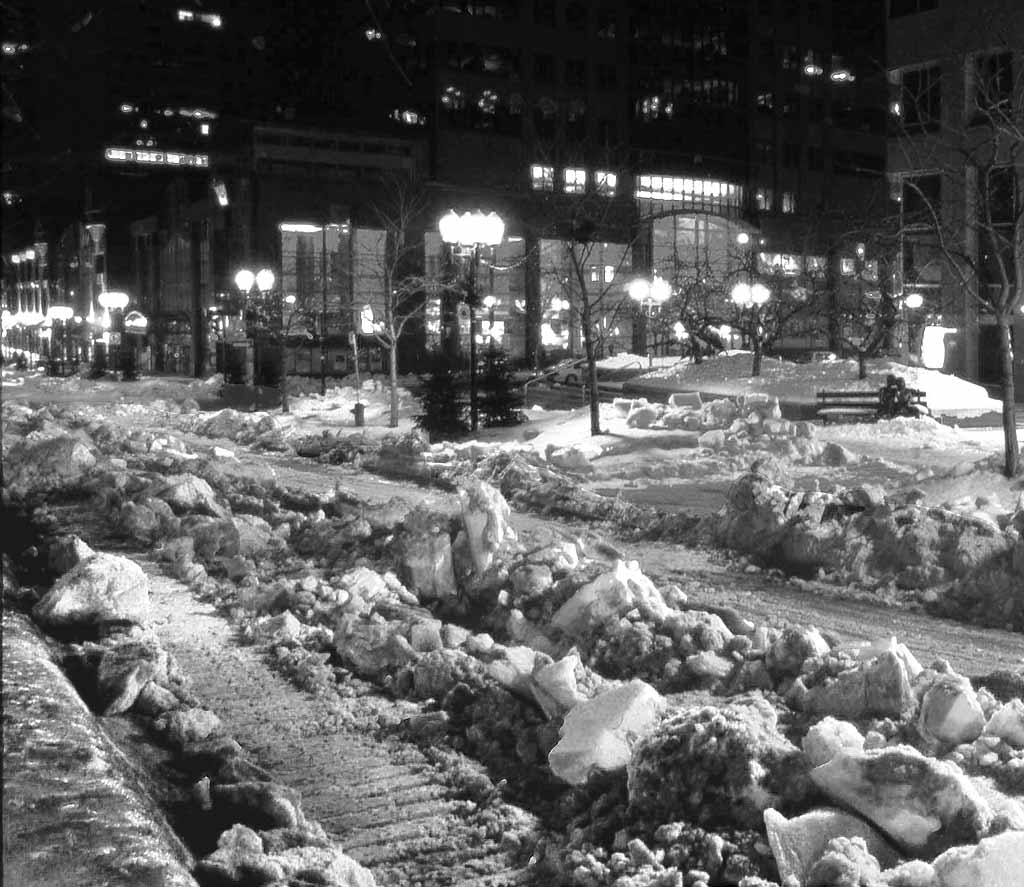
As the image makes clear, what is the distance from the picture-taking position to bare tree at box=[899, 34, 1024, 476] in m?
18.5

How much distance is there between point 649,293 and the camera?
50.6m

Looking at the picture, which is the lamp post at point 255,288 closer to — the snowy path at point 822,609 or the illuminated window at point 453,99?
the illuminated window at point 453,99

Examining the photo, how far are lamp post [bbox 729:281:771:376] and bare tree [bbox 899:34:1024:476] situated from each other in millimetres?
5157

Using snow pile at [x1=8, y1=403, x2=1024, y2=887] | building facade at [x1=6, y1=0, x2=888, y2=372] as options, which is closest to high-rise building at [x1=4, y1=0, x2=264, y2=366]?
building facade at [x1=6, y1=0, x2=888, y2=372]

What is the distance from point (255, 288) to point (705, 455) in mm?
31658

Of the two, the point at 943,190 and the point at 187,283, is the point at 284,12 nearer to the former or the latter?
the point at 187,283

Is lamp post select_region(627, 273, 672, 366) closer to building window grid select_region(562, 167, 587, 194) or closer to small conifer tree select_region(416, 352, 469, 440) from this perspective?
building window grid select_region(562, 167, 587, 194)

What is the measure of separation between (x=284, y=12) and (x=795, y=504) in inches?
4155

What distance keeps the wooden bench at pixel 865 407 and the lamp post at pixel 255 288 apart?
1858 centimetres

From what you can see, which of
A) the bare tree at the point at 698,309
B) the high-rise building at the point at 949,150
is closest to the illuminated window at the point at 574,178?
the bare tree at the point at 698,309

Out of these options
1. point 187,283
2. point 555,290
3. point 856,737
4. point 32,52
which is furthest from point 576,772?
point 187,283

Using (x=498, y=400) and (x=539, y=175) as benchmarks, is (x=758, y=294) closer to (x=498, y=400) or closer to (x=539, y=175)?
(x=498, y=400)

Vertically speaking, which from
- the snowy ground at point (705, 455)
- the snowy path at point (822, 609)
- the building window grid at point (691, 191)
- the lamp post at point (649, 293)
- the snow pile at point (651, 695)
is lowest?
the snowy path at point (822, 609)

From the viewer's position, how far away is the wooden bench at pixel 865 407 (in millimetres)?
28219
